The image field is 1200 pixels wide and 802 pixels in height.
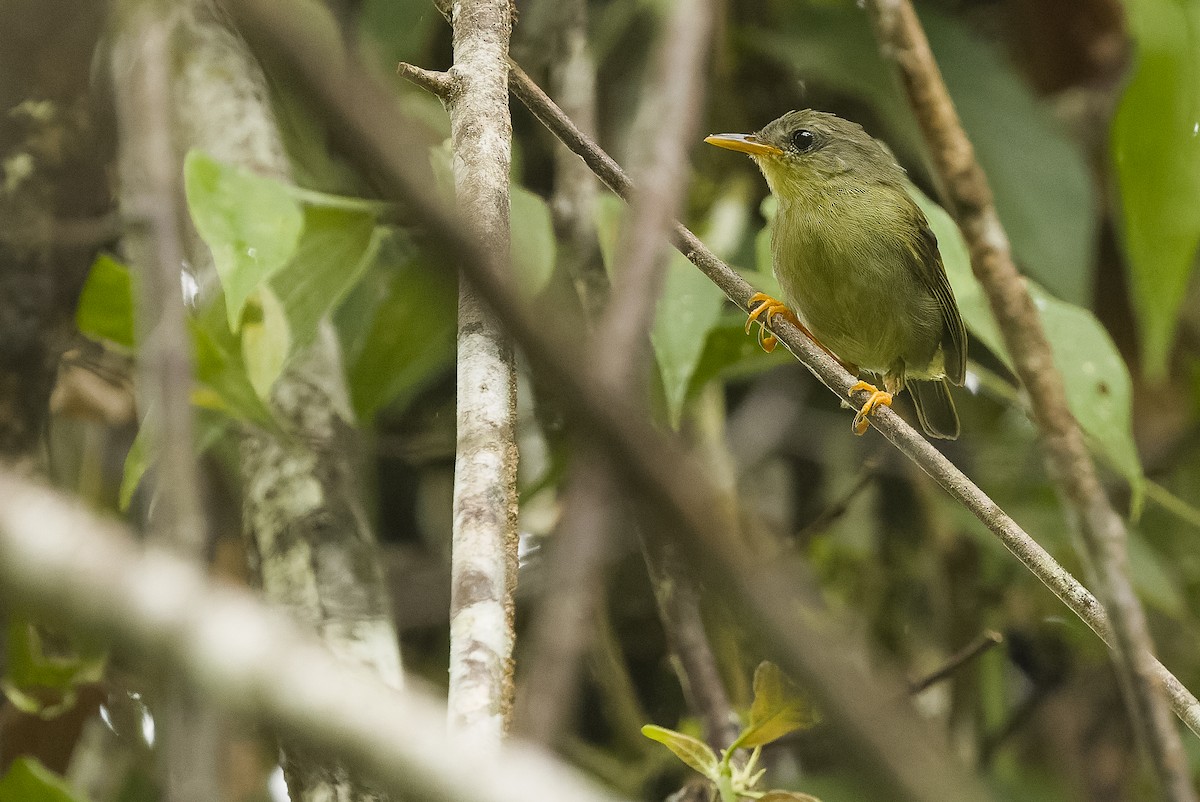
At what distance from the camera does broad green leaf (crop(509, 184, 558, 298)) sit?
8.77ft

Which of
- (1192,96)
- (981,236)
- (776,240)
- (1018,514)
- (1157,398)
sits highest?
(1192,96)

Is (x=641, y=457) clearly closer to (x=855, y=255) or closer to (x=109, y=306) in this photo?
(x=109, y=306)

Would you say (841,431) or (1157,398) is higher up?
(1157,398)

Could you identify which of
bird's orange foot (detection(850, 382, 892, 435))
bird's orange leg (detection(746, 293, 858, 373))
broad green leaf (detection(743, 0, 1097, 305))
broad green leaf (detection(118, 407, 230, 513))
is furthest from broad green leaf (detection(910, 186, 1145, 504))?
broad green leaf (detection(118, 407, 230, 513))

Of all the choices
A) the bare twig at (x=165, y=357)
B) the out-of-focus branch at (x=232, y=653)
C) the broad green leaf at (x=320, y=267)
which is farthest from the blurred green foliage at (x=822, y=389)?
the out-of-focus branch at (x=232, y=653)

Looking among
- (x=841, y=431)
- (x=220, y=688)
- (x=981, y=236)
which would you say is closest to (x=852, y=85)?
(x=841, y=431)

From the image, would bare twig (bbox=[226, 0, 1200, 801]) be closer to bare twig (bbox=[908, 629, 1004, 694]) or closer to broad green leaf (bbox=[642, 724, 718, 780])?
broad green leaf (bbox=[642, 724, 718, 780])

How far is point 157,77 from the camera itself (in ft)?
7.76

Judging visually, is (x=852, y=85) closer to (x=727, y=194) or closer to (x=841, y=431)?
(x=727, y=194)

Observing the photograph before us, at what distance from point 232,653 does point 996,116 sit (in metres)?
3.42

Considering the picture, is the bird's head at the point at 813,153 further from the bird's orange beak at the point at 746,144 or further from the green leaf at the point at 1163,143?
the green leaf at the point at 1163,143

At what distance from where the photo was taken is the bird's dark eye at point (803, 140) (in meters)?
3.79

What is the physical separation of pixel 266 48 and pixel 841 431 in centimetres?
378

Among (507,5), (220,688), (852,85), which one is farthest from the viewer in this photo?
(852,85)
